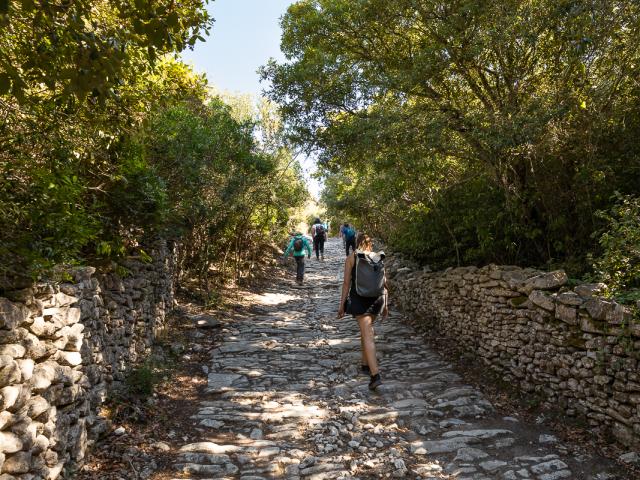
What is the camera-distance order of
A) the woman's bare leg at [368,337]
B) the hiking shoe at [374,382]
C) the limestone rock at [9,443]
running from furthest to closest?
the woman's bare leg at [368,337]
the hiking shoe at [374,382]
the limestone rock at [9,443]

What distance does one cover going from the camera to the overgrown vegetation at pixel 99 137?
3004 mm

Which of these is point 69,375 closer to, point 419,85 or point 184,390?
point 184,390

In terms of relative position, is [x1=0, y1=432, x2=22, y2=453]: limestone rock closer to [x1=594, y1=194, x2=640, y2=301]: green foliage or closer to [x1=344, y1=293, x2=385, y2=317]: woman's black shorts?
[x1=344, y1=293, x2=385, y2=317]: woman's black shorts

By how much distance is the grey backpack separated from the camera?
621cm

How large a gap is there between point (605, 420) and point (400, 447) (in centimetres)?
208

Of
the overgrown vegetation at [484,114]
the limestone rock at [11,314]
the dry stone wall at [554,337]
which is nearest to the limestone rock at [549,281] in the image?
the dry stone wall at [554,337]

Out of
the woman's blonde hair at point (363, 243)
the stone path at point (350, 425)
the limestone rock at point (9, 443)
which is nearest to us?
the limestone rock at point (9, 443)

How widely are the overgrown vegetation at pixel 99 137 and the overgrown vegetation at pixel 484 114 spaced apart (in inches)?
109

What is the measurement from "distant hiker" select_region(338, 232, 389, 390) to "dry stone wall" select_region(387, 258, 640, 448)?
1.84m

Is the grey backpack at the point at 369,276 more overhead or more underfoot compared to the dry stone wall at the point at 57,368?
more overhead

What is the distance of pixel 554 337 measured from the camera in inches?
212

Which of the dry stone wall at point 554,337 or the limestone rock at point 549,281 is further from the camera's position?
the limestone rock at point 549,281

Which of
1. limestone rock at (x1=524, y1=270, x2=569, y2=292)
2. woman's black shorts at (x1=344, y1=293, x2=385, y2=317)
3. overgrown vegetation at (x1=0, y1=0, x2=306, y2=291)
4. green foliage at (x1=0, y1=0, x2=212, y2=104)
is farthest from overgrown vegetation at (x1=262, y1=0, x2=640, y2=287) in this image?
green foliage at (x1=0, y1=0, x2=212, y2=104)

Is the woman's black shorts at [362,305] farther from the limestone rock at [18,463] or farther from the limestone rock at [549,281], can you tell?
the limestone rock at [18,463]
